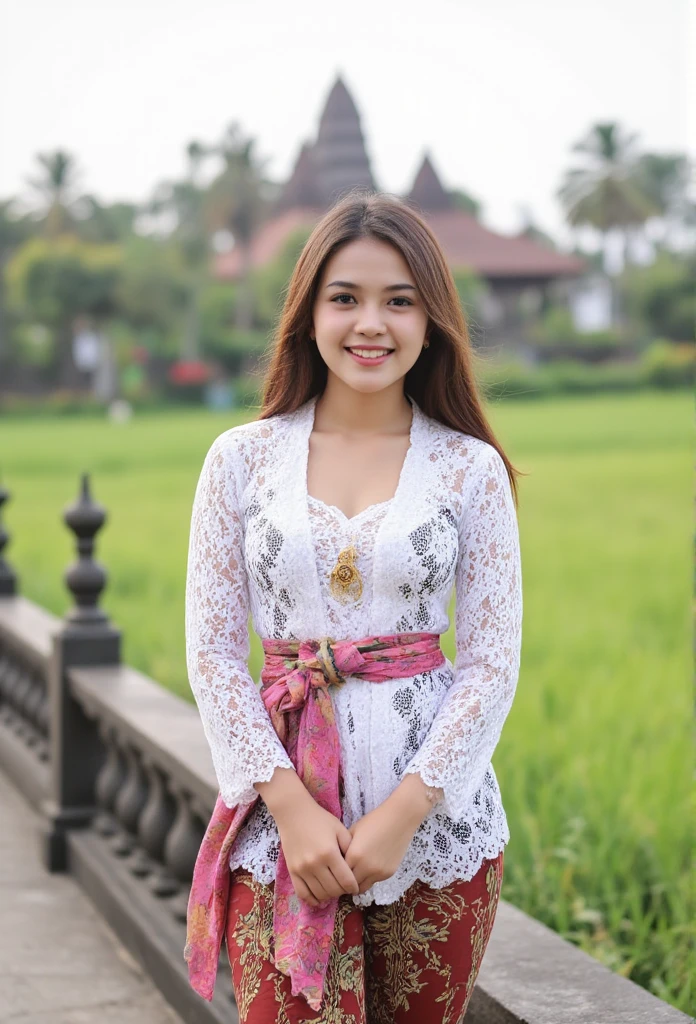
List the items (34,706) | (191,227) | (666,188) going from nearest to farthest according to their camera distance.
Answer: (34,706) → (191,227) → (666,188)

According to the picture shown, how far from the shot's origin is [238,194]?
167 ft

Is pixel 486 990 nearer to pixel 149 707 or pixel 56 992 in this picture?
pixel 56 992

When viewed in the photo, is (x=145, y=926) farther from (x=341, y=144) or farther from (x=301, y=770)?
(x=341, y=144)

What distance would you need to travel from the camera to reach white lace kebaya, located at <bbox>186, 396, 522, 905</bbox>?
1.68 m

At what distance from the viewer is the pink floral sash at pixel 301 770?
5.31ft

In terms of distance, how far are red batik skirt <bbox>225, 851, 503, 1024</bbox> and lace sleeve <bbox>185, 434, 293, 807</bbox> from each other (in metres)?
0.16

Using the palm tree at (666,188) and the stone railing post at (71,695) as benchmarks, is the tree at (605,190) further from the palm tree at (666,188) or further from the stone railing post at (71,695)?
the stone railing post at (71,695)

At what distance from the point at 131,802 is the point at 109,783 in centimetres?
22

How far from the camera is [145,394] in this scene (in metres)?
39.7

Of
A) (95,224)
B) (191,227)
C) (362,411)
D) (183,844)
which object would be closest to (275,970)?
(362,411)

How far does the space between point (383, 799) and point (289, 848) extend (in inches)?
5.4

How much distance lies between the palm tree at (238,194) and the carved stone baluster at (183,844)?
47.3 metres

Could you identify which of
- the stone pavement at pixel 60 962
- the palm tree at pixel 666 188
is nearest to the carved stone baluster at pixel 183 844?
the stone pavement at pixel 60 962

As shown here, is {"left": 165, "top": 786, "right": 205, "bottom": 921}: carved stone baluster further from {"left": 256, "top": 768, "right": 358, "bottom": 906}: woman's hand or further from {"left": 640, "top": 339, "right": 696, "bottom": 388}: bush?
{"left": 640, "top": 339, "right": 696, "bottom": 388}: bush
